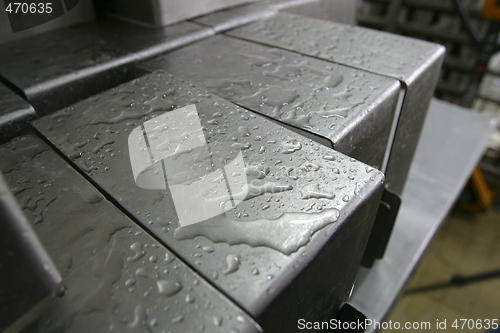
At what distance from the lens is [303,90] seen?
2.59 ft

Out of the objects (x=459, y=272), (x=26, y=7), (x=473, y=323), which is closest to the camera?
(x=26, y=7)

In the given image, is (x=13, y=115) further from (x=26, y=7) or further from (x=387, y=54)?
(x=387, y=54)

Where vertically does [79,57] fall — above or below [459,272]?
above

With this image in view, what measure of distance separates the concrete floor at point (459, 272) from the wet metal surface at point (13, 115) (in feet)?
6.72

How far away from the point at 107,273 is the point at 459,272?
262cm

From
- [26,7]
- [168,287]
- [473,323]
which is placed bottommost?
[473,323]

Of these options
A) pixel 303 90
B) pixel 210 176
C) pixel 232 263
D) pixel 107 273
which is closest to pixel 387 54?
pixel 303 90

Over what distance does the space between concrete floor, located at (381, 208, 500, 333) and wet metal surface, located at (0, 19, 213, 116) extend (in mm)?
1844

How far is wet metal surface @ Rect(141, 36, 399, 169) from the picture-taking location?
69cm

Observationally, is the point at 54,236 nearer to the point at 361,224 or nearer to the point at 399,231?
the point at 361,224

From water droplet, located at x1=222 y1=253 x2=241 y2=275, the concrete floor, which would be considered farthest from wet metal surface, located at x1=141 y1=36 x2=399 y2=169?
the concrete floor

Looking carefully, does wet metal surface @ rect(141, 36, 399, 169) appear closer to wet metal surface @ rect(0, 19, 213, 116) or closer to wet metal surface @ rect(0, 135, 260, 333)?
wet metal surface @ rect(0, 19, 213, 116)

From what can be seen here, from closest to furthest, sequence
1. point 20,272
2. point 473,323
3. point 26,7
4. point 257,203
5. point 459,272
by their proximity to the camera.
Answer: point 20,272 → point 257,203 → point 26,7 → point 473,323 → point 459,272

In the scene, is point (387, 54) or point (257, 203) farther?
point (387, 54)
